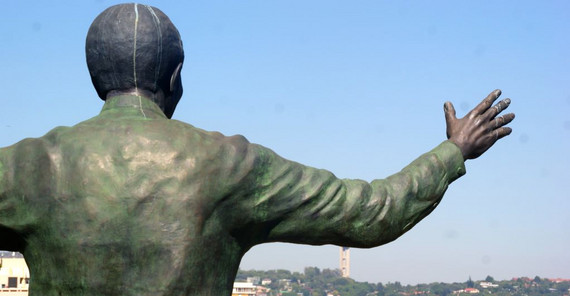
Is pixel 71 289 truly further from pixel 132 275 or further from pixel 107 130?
pixel 107 130

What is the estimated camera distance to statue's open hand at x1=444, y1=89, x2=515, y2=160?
6.39 meters

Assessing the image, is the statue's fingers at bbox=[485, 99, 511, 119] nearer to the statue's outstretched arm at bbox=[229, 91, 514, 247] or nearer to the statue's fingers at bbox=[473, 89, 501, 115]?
the statue's fingers at bbox=[473, 89, 501, 115]

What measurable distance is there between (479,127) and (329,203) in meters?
1.18

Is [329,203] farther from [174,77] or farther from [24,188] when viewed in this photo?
[24,188]

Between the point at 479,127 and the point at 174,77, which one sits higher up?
the point at 174,77

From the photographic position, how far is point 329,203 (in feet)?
18.9

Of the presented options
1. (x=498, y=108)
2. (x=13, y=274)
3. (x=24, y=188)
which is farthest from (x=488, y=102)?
(x=13, y=274)

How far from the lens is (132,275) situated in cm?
540

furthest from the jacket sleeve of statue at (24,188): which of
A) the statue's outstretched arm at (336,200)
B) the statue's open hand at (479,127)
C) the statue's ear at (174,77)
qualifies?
the statue's open hand at (479,127)

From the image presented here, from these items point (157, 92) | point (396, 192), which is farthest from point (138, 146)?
point (396, 192)

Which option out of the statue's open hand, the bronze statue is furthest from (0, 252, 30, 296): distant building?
the bronze statue

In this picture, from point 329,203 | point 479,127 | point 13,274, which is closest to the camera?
point 329,203

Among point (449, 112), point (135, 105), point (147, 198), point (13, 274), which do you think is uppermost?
point (13, 274)

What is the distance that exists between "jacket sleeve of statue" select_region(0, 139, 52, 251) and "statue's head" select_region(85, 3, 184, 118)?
0.63 metres
